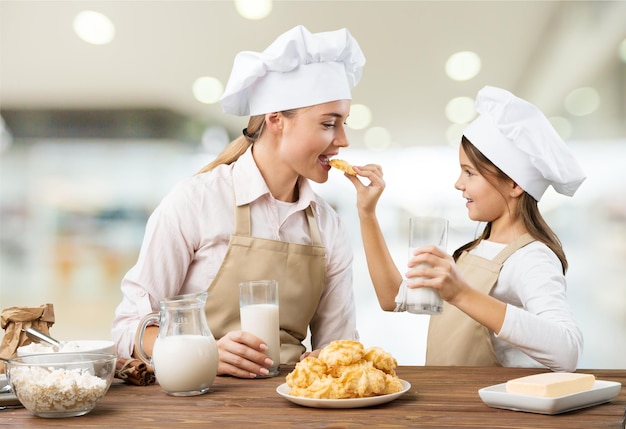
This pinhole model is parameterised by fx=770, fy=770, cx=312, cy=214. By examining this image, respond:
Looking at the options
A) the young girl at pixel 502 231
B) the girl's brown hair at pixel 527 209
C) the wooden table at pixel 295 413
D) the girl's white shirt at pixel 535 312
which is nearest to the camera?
the wooden table at pixel 295 413

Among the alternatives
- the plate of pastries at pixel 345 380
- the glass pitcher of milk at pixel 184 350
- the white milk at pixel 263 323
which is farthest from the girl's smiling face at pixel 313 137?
the plate of pastries at pixel 345 380

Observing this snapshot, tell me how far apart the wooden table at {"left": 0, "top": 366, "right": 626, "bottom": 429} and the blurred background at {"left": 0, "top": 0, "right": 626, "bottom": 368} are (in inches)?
102

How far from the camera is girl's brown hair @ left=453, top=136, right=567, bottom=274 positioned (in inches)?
95.6

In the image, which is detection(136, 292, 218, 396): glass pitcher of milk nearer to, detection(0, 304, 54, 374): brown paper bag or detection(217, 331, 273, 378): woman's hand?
detection(217, 331, 273, 378): woman's hand

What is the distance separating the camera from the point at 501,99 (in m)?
2.50

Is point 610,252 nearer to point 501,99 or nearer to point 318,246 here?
point 501,99

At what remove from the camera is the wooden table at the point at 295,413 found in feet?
4.57

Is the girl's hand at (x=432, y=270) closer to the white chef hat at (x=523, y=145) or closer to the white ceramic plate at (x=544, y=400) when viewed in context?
the white ceramic plate at (x=544, y=400)

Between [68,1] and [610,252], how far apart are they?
3359 mm

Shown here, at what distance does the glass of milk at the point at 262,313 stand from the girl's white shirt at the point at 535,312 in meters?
0.57

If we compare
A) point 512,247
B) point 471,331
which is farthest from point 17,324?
point 512,247

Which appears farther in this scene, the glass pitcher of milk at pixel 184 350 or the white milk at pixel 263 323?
the white milk at pixel 263 323

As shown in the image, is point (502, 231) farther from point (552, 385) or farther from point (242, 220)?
point (552, 385)

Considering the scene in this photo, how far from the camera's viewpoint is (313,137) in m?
2.49
